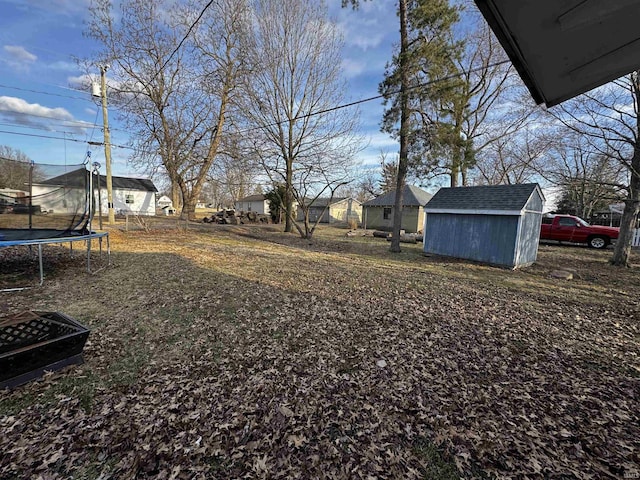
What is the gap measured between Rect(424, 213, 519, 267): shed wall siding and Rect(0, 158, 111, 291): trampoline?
9.68 metres

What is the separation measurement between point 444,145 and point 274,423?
10.0 metres

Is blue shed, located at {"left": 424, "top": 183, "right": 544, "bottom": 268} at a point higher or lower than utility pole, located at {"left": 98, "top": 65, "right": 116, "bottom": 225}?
lower

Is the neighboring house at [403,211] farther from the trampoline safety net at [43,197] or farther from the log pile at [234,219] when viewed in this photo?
the trampoline safety net at [43,197]

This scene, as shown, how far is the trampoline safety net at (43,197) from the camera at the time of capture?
236 inches

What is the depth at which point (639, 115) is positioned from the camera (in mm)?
7961

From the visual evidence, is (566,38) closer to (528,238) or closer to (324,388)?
(324,388)

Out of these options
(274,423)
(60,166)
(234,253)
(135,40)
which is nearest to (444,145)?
(234,253)

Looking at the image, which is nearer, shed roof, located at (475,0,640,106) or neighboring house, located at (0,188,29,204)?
shed roof, located at (475,0,640,106)

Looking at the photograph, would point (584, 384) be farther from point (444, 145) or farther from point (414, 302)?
point (444, 145)

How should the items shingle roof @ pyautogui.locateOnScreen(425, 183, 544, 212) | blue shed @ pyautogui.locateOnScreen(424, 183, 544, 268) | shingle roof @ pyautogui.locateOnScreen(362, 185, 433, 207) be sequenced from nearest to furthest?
1. blue shed @ pyautogui.locateOnScreen(424, 183, 544, 268)
2. shingle roof @ pyautogui.locateOnScreen(425, 183, 544, 212)
3. shingle roof @ pyautogui.locateOnScreen(362, 185, 433, 207)

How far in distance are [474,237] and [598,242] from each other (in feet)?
29.7

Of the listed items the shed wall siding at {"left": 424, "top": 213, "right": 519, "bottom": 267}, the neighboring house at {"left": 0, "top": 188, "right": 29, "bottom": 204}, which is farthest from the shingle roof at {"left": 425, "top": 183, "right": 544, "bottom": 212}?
the neighboring house at {"left": 0, "top": 188, "right": 29, "bottom": 204}

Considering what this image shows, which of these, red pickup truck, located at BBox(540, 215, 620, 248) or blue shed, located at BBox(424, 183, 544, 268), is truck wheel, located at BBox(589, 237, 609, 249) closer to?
red pickup truck, located at BBox(540, 215, 620, 248)

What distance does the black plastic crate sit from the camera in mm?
2400
